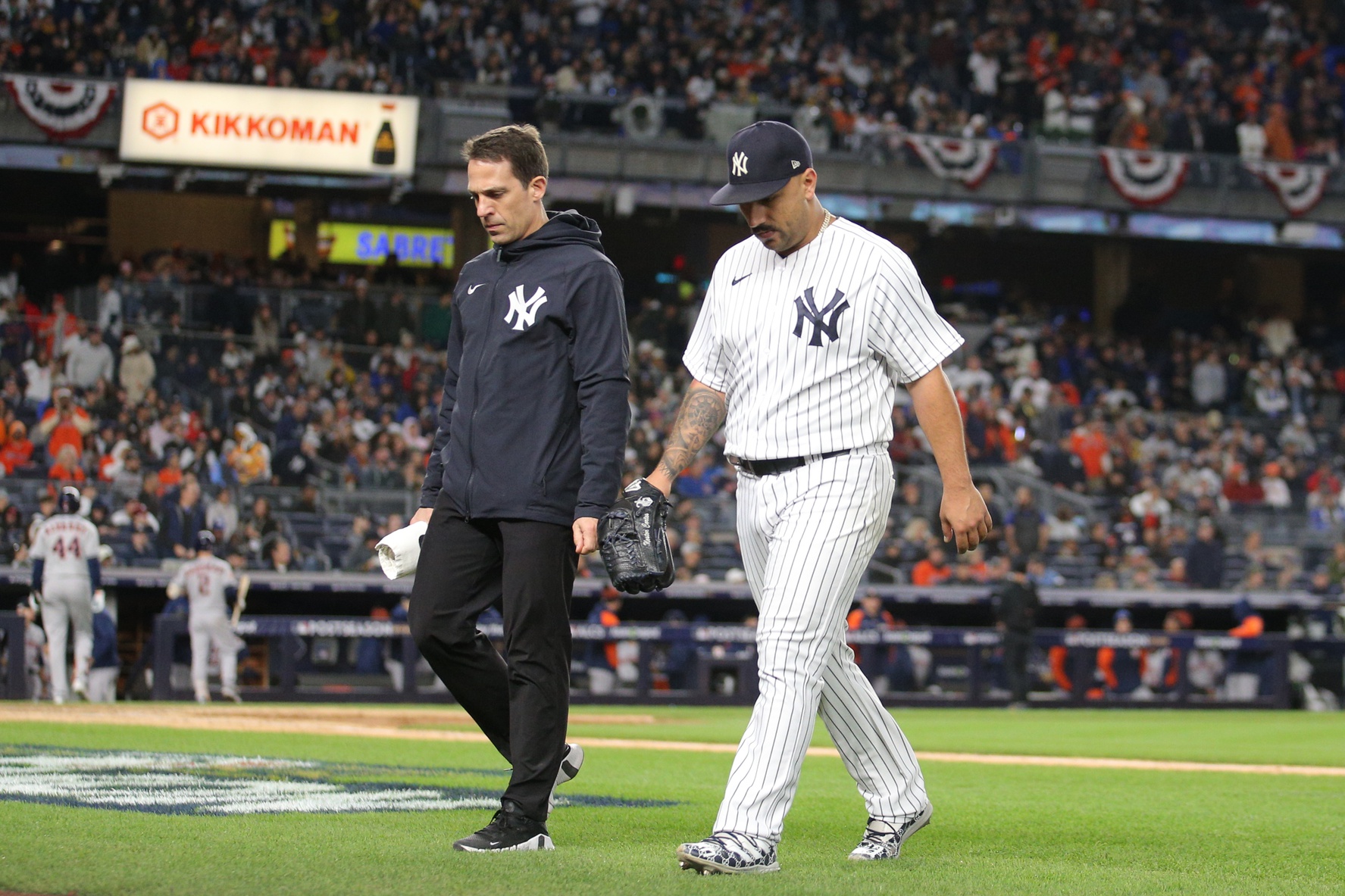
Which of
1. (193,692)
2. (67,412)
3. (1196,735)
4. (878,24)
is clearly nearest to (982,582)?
(1196,735)

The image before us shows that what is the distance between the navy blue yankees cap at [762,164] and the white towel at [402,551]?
133 cm

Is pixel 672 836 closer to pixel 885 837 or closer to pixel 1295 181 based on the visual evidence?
pixel 885 837

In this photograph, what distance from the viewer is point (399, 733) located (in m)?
11.5

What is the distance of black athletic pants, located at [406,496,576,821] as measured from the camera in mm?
4602

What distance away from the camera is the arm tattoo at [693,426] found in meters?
4.62

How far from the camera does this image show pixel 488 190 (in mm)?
4734

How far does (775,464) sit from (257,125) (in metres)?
21.1

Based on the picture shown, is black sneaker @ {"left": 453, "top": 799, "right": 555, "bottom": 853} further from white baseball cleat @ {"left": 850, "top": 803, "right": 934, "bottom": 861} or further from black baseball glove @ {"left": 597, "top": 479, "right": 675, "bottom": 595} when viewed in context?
white baseball cleat @ {"left": 850, "top": 803, "right": 934, "bottom": 861}

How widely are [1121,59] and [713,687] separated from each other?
17912mm

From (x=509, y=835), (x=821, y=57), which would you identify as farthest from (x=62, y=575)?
(x=821, y=57)

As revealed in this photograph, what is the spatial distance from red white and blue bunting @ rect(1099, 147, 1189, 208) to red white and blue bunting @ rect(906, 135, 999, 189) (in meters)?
2.15

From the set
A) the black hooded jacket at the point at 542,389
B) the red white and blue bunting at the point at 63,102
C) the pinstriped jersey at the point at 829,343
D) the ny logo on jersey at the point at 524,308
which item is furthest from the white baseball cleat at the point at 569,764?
the red white and blue bunting at the point at 63,102

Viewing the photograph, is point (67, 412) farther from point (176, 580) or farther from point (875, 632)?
point (875, 632)

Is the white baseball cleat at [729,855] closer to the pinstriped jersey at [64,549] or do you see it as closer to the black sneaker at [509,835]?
the black sneaker at [509,835]
